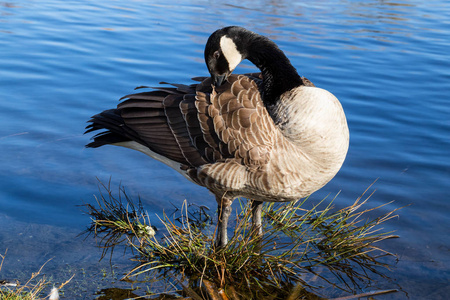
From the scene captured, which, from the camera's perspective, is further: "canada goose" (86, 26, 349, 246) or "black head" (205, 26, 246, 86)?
"black head" (205, 26, 246, 86)

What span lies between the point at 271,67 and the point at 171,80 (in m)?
6.32

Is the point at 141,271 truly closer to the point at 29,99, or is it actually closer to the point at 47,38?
the point at 29,99

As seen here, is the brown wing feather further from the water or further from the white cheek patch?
the water

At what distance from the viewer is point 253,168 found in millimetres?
5340

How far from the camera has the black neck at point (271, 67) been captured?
5.51 m

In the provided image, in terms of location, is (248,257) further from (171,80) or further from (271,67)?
(171,80)

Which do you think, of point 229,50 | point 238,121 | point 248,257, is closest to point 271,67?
point 229,50

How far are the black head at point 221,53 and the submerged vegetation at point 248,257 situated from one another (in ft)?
4.63

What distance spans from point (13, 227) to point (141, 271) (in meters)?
1.81

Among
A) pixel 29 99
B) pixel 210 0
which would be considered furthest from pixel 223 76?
pixel 210 0

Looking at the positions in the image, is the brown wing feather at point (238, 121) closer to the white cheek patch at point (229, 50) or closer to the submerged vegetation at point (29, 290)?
the white cheek patch at point (229, 50)

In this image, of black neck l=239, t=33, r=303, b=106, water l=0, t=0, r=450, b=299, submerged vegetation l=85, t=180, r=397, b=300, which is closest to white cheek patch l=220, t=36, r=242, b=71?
black neck l=239, t=33, r=303, b=106

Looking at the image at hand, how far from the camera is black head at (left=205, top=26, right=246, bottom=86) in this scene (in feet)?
18.7

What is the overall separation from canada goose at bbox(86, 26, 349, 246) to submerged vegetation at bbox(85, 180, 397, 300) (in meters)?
0.33
